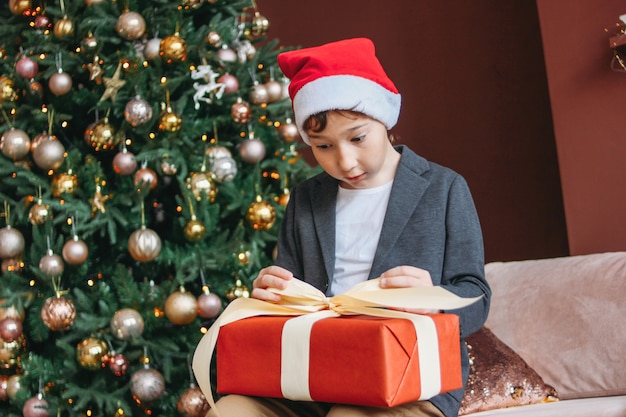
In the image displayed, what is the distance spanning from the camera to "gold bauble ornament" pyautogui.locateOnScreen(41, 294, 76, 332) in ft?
7.20

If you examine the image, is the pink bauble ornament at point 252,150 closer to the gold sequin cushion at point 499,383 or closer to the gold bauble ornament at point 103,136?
the gold bauble ornament at point 103,136

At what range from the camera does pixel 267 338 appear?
1273 millimetres

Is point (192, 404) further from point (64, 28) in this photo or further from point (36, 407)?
point (64, 28)

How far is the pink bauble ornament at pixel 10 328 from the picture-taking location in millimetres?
2258

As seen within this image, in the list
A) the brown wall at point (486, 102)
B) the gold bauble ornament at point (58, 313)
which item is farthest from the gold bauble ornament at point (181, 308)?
the brown wall at point (486, 102)

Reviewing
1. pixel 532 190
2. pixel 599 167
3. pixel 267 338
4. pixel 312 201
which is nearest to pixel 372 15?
pixel 532 190

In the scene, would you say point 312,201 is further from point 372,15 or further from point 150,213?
point 372,15

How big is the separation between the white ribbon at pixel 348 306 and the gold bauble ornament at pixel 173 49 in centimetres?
116

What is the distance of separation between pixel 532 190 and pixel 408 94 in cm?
74

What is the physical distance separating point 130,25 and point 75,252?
727 millimetres

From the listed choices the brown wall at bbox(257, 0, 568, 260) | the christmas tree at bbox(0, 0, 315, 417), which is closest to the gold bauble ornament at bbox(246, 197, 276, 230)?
the christmas tree at bbox(0, 0, 315, 417)

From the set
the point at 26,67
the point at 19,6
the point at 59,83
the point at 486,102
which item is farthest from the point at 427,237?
the point at 486,102

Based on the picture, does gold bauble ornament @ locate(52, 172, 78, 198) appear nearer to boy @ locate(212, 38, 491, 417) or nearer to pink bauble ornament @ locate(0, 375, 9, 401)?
pink bauble ornament @ locate(0, 375, 9, 401)

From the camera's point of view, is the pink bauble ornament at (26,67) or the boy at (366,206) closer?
the boy at (366,206)
